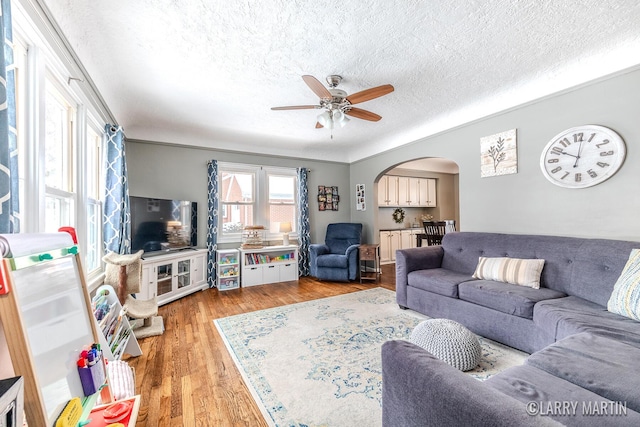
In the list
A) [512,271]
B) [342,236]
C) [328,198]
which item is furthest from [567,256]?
[328,198]

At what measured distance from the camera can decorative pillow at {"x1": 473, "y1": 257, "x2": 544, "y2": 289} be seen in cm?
248

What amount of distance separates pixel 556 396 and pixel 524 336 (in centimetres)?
133

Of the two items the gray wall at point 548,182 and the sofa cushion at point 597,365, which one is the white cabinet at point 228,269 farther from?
the sofa cushion at point 597,365

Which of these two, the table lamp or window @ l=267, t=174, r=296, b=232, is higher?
window @ l=267, t=174, r=296, b=232

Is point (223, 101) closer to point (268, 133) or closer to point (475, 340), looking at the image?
point (268, 133)

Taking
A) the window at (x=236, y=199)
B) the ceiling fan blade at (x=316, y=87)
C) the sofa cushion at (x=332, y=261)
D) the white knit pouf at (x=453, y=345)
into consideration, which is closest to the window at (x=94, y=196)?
the window at (x=236, y=199)

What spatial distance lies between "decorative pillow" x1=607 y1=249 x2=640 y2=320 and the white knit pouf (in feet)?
3.21

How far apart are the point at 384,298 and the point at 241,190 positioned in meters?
3.17

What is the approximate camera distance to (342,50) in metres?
2.23

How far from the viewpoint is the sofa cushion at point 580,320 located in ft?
5.31

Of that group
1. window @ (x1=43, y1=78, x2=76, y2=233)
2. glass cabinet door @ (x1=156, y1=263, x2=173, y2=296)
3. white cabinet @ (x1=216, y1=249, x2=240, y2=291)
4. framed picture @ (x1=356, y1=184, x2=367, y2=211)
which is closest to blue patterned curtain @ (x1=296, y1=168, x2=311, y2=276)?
framed picture @ (x1=356, y1=184, x2=367, y2=211)

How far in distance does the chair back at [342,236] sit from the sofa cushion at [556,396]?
3.96 meters

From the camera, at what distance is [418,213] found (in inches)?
293

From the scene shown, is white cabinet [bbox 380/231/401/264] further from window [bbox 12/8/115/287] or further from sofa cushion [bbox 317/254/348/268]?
window [bbox 12/8/115/287]
